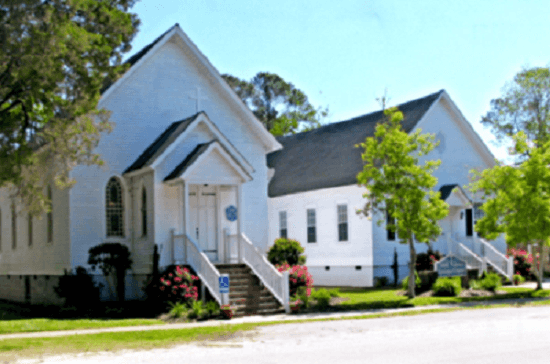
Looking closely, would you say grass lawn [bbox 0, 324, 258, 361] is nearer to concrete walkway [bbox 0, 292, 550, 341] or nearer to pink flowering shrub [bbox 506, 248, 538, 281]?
concrete walkway [bbox 0, 292, 550, 341]

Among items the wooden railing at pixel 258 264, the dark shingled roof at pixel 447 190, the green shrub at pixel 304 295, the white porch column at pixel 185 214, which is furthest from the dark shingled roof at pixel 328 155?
the white porch column at pixel 185 214

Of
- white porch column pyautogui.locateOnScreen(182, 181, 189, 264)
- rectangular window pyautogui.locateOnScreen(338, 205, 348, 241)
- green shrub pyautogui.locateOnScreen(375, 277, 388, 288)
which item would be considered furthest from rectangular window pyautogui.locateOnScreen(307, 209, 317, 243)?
white porch column pyautogui.locateOnScreen(182, 181, 189, 264)

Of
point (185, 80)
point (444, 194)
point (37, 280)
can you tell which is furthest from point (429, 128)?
point (37, 280)

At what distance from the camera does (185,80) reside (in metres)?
24.8

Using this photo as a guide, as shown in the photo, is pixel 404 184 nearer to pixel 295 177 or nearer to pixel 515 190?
pixel 515 190

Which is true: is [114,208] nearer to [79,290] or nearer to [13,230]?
[79,290]

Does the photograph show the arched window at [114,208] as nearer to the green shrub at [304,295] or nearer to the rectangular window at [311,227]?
the green shrub at [304,295]

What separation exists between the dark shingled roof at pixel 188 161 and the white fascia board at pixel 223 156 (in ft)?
0.38

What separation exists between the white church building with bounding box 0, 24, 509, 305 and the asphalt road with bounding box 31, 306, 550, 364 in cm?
474

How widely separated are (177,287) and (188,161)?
4.15m

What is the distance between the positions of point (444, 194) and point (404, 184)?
9049 mm

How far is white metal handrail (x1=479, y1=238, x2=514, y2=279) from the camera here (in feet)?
96.6

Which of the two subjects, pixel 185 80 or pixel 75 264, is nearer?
pixel 75 264

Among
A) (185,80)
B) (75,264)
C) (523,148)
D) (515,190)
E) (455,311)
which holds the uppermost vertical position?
(185,80)
